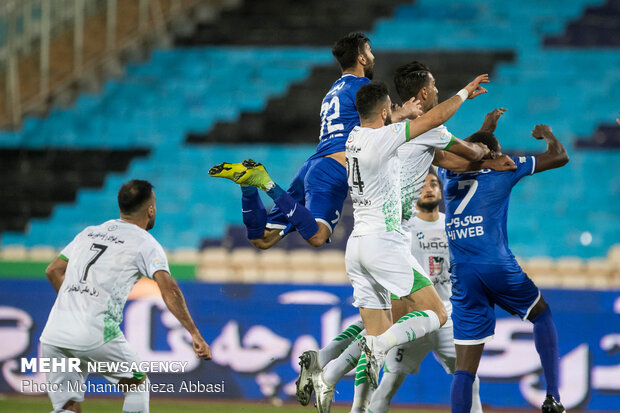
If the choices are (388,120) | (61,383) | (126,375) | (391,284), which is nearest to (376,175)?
(388,120)

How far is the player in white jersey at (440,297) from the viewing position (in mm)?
6961

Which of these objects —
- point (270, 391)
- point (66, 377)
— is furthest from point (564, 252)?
point (66, 377)

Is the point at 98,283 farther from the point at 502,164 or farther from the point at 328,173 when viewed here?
the point at 502,164

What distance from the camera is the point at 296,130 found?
52.6 feet

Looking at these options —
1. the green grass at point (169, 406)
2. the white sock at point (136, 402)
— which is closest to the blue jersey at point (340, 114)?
the white sock at point (136, 402)

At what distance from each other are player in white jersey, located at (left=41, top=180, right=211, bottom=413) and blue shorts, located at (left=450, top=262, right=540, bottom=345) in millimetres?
2032

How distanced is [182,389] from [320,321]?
175 cm

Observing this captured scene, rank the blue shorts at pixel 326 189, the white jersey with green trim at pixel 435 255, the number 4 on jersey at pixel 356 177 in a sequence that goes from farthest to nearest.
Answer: the white jersey with green trim at pixel 435 255, the blue shorts at pixel 326 189, the number 4 on jersey at pixel 356 177

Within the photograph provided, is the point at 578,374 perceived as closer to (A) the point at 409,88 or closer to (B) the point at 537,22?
(A) the point at 409,88

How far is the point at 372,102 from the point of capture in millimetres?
6215

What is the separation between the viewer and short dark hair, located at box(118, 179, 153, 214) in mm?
5887

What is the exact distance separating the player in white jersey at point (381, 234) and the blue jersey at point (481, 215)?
520 mm

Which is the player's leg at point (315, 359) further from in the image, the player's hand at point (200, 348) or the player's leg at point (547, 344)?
the player's leg at point (547, 344)

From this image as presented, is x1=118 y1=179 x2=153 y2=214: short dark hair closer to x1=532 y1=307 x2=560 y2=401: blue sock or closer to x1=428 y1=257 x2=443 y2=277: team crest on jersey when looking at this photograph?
x1=428 y1=257 x2=443 y2=277: team crest on jersey
